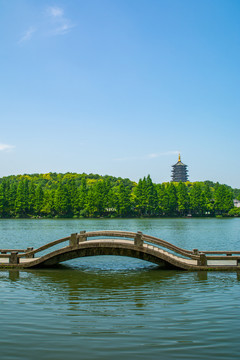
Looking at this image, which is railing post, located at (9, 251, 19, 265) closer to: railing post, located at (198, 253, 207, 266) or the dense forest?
railing post, located at (198, 253, 207, 266)

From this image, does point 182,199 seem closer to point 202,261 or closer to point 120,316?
point 202,261

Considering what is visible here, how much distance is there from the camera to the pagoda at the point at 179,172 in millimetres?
187375

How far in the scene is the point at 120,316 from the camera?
8008 mm

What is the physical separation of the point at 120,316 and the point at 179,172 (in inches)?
7213

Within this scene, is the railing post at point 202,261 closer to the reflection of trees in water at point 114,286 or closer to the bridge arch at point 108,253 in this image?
the reflection of trees in water at point 114,286

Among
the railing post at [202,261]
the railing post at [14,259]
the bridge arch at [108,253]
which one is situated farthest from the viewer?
the railing post at [14,259]

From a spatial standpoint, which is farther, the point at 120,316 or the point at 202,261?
the point at 202,261

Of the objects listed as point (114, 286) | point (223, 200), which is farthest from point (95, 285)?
point (223, 200)

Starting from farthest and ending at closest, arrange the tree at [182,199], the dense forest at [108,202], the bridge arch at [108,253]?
1. the tree at [182,199]
2. the dense forest at [108,202]
3. the bridge arch at [108,253]

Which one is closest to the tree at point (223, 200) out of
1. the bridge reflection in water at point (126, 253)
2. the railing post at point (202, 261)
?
the bridge reflection in water at point (126, 253)

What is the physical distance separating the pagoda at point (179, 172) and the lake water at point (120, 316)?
580ft

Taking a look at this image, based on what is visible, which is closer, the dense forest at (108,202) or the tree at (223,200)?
the dense forest at (108,202)

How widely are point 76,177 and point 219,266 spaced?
155931 millimetres

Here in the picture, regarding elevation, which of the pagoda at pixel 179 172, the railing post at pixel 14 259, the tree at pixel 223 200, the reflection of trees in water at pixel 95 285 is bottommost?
the reflection of trees in water at pixel 95 285
